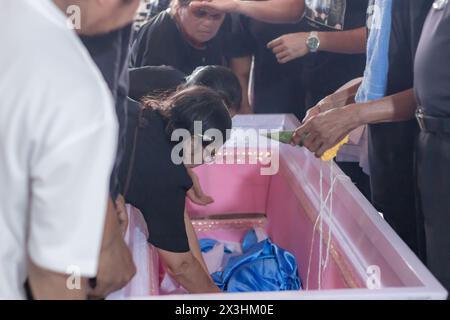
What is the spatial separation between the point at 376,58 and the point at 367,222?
12.1 inches

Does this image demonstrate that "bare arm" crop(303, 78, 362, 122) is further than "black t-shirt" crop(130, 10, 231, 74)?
No

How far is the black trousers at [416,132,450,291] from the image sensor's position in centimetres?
81

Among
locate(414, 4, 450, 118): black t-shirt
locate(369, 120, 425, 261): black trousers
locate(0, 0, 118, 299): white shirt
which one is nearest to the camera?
locate(0, 0, 118, 299): white shirt

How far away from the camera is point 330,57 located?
3.98 ft

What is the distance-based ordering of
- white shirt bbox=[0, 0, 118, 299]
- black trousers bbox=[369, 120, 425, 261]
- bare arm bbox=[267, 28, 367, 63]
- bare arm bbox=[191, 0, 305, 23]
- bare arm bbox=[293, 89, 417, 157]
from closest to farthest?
white shirt bbox=[0, 0, 118, 299], bare arm bbox=[293, 89, 417, 157], black trousers bbox=[369, 120, 425, 261], bare arm bbox=[267, 28, 367, 63], bare arm bbox=[191, 0, 305, 23]

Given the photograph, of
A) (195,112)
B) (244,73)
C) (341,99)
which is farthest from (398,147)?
(244,73)

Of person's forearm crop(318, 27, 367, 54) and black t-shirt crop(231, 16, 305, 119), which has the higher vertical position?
person's forearm crop(318, 27, 367, 54)

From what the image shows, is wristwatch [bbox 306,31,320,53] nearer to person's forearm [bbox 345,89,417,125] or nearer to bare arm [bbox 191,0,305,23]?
bare arm [bbox 191,0,305,23]

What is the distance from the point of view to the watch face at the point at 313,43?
1.17 m

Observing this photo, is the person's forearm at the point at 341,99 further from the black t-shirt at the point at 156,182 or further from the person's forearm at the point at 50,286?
the person's forearm at the point at 50,286

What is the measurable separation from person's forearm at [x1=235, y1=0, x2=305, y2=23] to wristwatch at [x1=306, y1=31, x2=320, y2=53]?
0.22ft

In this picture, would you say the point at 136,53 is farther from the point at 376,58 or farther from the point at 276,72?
the point at 376,58

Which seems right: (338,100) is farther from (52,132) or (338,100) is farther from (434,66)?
(52,132)

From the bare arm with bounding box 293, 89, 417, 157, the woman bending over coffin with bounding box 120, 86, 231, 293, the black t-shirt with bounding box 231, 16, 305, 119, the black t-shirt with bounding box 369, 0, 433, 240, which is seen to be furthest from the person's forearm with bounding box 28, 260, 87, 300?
the black t-shirt with bounding box 231, 16, 305, 119
